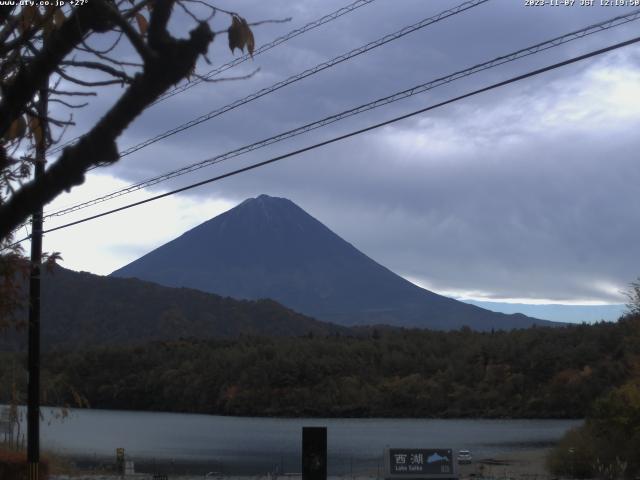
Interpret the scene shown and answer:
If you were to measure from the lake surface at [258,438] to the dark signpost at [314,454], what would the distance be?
2919cm

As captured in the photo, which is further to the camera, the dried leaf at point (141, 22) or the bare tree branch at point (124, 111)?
the dried leaf at point (141, 22)

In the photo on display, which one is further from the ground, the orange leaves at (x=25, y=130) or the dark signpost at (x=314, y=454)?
the orange leaves at (x=25, y=130)

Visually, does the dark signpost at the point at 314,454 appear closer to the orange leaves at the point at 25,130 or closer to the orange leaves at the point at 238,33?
the orange leaves at the point at 25,130

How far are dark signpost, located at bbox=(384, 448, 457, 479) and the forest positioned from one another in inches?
3520

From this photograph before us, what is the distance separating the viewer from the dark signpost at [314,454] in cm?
1584

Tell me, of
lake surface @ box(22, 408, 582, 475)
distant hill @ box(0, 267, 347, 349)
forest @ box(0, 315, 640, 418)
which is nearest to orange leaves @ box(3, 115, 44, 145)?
lake surface @ box(22, 408, 582, 475)

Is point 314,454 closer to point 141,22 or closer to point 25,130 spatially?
point 25,130

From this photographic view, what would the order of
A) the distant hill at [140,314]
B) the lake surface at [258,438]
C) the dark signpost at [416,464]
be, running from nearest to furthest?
the dark signpost at [416,464], the lake surface at [258,438], the distant hill at [140,314]

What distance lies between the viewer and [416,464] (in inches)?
760

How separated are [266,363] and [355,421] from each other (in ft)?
58.4

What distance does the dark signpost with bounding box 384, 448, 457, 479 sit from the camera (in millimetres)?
19234

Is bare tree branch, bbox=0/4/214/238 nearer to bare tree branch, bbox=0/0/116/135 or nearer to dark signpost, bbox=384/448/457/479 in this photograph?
bare tree branch, bbox=0/0/116/135

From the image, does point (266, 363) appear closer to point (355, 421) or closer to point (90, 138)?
point (355, 421)

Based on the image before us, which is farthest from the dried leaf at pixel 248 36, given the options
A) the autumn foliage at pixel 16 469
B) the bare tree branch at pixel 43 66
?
the autumn foliage at pixel 16 469
